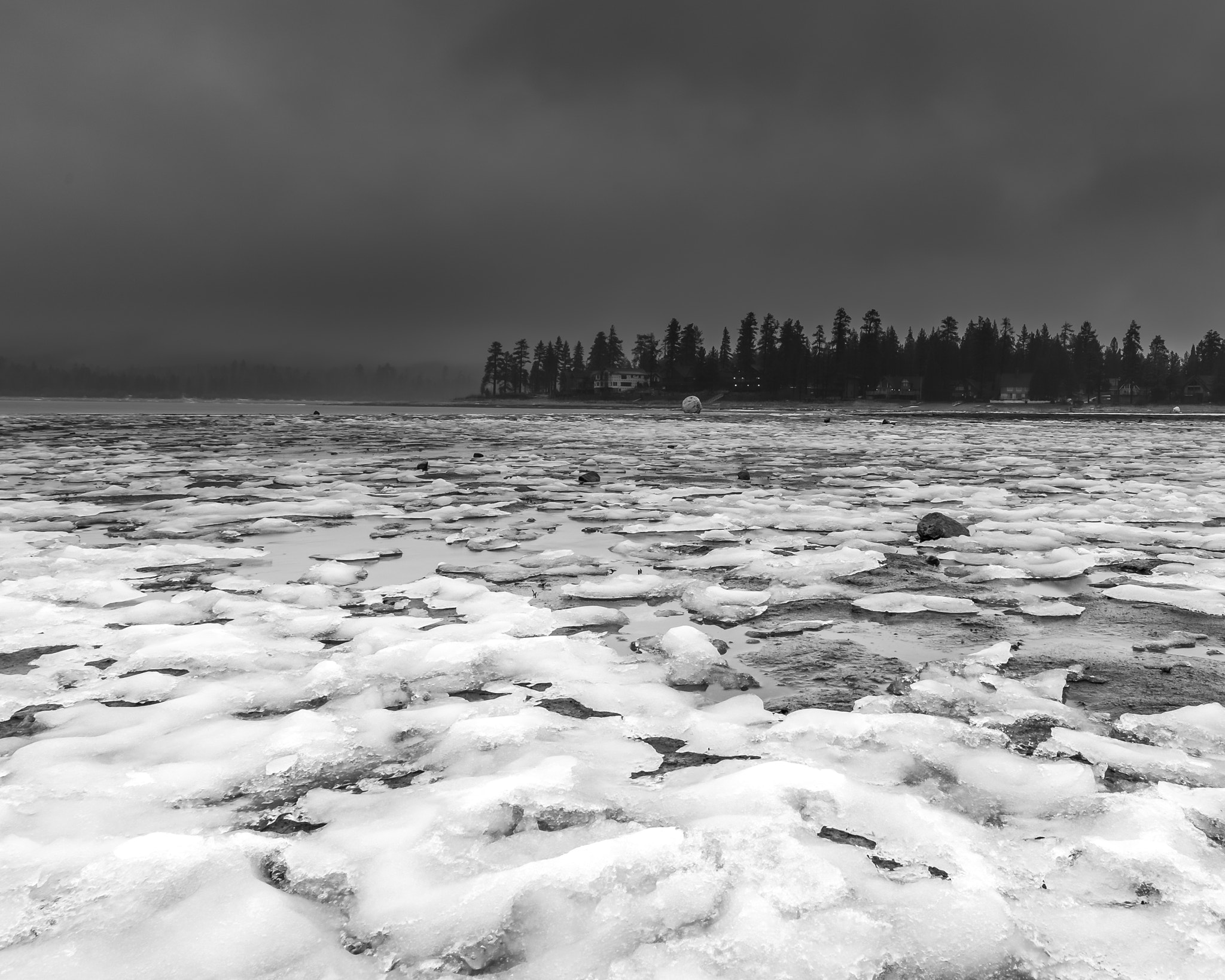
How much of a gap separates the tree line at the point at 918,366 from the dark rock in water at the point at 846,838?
86.3m

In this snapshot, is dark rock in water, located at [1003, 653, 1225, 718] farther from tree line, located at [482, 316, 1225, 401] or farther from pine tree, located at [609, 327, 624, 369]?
pine tree, located at [609, 327, 624, 369]

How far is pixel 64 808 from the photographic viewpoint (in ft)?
4.50

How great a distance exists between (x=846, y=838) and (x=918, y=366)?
103853mm

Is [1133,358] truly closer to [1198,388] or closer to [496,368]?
[1198,388]

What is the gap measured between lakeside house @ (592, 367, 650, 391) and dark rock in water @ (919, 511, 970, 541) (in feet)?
336

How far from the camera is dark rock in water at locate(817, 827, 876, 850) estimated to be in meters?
1.29

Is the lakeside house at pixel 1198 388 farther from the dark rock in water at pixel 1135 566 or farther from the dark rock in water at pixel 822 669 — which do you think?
the dark rock in water at pixel 822 669

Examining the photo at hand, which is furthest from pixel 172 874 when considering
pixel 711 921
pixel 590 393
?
pixel 590 393

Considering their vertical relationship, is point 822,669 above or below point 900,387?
below

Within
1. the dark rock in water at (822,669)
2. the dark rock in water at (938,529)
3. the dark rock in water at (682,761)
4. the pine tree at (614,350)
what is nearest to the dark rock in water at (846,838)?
the dark rock in water at (682,761)

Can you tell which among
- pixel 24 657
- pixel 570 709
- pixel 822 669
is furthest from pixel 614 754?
pixel 24 657

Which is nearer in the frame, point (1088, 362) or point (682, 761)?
point (682, 761)

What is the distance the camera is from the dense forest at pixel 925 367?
83688 millimetres

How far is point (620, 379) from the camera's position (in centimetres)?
10812
